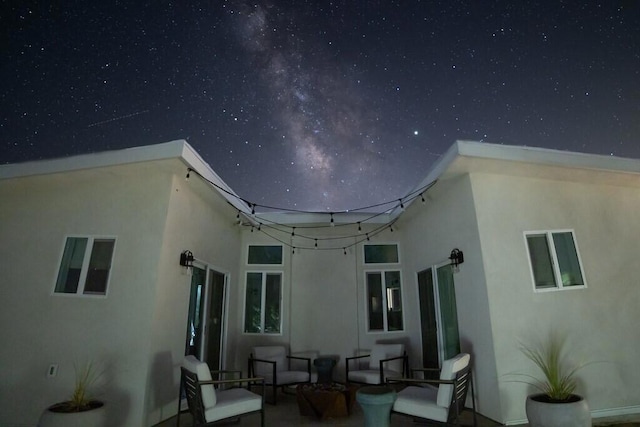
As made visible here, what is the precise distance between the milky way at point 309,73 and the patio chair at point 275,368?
3.22m

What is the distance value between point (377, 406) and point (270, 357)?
10.7ft

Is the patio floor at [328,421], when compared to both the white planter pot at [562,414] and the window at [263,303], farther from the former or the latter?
the window at [263,303]

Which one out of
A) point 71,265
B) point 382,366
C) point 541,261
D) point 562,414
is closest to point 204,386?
point 71,265

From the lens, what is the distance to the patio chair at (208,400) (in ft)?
10.8

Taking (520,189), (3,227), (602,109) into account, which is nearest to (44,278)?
(3,227)

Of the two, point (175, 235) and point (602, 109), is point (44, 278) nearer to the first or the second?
point (175, 235)

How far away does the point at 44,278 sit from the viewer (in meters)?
4.10

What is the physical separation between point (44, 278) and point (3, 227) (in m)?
0.98

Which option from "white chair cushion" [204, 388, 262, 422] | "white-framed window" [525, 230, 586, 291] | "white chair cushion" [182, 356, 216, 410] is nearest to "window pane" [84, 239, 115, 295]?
"white chair cushion" [182, 356, 216, 410]

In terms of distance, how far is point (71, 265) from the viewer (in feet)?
13.7

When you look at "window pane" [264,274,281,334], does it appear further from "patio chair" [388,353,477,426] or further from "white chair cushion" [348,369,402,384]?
"patio chair" [388,353,477,426]

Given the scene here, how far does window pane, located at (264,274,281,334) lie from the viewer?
269 inches

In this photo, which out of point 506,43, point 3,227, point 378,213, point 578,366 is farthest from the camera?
point 378,213

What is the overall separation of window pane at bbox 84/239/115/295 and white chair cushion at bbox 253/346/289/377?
10.00 feet
